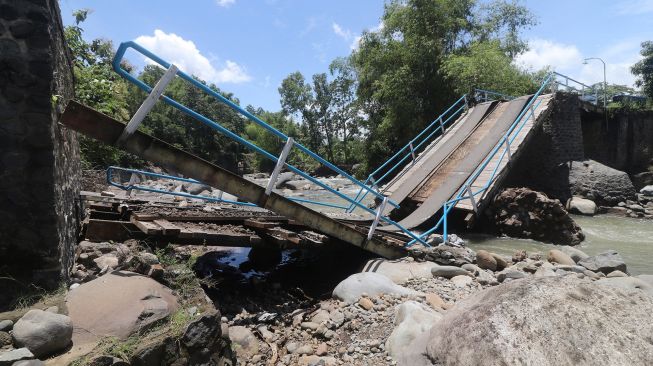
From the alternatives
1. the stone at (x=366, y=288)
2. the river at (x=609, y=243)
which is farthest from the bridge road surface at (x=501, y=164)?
the stone at (x=366, y=288)

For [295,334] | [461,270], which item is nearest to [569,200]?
[461,270]

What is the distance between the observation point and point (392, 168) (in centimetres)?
1194

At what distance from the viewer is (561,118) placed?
14578 millimetres

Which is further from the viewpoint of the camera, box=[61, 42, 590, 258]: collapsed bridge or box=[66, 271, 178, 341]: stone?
box=[61, 42, 590, 258]: collapsed bridge

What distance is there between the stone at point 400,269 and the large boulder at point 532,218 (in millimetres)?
4540

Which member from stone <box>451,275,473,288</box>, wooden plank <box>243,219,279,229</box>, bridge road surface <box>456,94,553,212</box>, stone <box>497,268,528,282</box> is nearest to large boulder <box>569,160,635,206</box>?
bridge road surface <box>456,94,553,212</box>

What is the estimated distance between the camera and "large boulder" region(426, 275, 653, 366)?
2.66 m

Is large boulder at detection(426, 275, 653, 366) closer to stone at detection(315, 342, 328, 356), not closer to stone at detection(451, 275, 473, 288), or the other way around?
stone at detection(315, 342, 328, 356)

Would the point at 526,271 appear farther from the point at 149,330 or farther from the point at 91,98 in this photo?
the point at 91,98

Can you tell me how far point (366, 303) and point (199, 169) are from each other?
8.41ft

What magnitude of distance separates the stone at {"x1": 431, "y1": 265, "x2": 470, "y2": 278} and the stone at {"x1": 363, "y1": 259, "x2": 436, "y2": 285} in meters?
0.10

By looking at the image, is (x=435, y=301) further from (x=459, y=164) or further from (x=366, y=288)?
(x=459, y=164)

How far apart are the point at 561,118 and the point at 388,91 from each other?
887cm

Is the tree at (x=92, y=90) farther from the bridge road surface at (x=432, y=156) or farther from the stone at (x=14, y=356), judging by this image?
the bridge road surface at (x=432, y=156)
